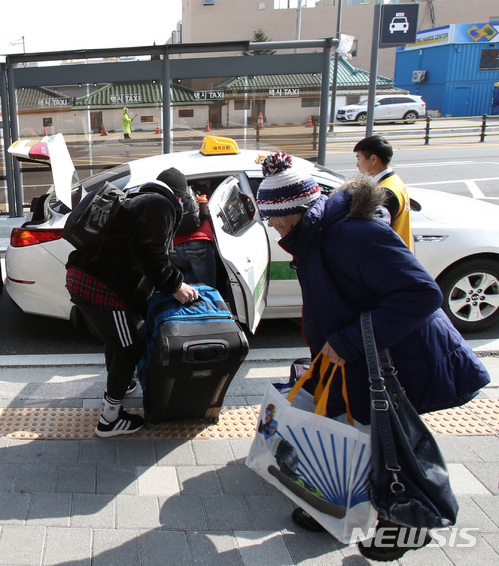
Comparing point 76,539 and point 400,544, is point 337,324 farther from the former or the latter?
point 76,539

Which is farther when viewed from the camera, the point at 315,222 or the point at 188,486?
the point at 188,486

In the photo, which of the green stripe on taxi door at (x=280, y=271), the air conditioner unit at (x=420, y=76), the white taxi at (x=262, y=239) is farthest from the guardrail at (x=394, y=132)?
the air conditioner unit at (x=420, y=76)

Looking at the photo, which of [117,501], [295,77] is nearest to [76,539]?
[117,501]

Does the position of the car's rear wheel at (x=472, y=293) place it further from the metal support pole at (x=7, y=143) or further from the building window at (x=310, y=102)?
the metal support pole at (x=7, y=143)

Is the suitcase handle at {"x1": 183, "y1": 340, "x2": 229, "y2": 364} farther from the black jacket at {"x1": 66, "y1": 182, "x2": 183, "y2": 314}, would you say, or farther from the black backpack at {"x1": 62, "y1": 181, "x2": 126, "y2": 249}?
the black backpack at {"x1": 62, "y1": 181, "x2": 126, "y2": 249}

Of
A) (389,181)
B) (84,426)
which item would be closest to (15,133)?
(84,426)

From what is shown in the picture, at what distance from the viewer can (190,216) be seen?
3.97 meters

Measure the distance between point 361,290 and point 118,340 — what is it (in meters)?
1.44

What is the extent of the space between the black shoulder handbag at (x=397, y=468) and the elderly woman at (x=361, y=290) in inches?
3.5

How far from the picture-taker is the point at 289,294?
4918mm

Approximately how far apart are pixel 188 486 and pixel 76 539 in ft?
1.97

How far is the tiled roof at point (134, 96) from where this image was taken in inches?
332

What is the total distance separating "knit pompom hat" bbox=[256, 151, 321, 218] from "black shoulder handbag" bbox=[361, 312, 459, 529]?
490 mm

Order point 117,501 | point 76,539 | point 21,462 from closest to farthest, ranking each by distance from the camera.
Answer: point 76,539, point 117,501, point 21,462
